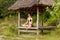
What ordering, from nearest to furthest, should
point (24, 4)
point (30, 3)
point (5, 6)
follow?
1. point (30, 3)
2. point (24, 4)
3. point (5, 6)

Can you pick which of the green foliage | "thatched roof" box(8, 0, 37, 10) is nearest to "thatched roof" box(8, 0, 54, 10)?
"thatched roof" box(8, 0, 37, 10)

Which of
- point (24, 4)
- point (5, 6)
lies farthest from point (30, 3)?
point (5, 6)

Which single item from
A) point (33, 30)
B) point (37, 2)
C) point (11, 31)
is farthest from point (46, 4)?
point (11, 31)

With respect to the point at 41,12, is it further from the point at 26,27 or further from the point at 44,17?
the point at 26,27

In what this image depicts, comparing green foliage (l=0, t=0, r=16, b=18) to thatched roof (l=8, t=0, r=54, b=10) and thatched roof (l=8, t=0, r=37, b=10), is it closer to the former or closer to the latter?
thatched roof (l=8, t=0, r=37, b=10)

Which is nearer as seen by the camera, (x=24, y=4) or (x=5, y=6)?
(x=24, y=4)

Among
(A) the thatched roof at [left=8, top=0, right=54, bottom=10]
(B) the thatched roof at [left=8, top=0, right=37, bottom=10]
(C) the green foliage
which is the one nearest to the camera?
(A) the thatched roof at [left=8, top=0, right=54, bottom=10]

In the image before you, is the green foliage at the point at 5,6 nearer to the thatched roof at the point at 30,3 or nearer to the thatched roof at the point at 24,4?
the thatched roof at the point at 24,4

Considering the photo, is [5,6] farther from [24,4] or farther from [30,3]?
[30,3]

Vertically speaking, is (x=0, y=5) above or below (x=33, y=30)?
above

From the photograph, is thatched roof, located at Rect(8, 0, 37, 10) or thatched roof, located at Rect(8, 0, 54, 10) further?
thatched roof, located at Rect(8, 0, 37, 10)

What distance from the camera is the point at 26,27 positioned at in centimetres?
1959

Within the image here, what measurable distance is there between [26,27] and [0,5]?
15520mm

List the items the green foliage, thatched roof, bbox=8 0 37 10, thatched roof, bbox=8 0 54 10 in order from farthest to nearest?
the green foliage, thatched roof, bbox=8 0 37 10, thatched roof, bbox=8 0 54 10
